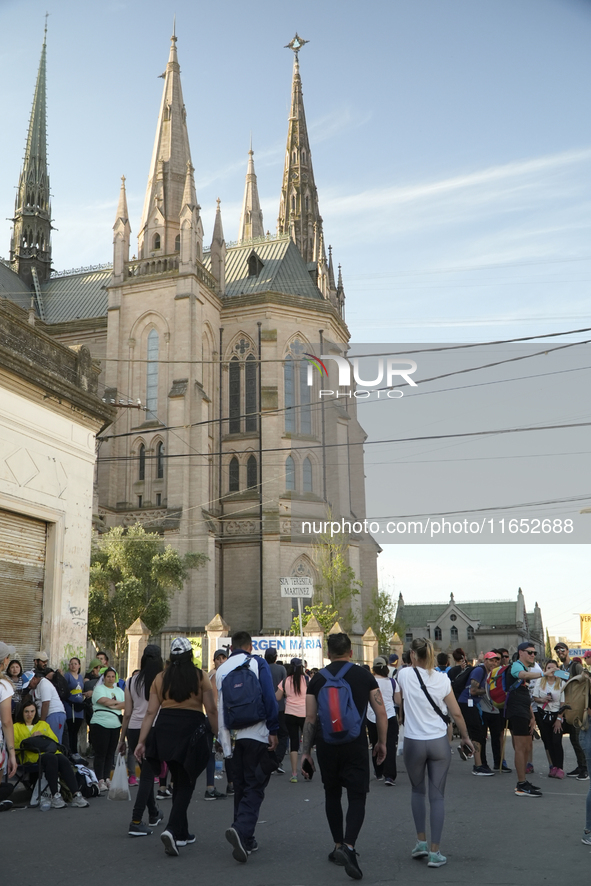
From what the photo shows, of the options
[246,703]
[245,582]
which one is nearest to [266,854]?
[246,703]

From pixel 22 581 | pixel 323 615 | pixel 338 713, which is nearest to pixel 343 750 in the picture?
pixel 338 713

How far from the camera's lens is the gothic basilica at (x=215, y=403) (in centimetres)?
4116

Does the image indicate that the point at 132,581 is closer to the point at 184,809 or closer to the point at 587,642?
the point at 184,809

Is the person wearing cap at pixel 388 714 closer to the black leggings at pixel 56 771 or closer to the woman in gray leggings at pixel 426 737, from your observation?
the black leggings at pixel 56 771

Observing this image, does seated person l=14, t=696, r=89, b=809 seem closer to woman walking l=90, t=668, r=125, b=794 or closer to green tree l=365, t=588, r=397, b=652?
woman walking l=90, t=668, r=125, b=794

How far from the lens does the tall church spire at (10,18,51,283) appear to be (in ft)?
183

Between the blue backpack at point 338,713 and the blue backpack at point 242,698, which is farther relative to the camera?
the blue backpack at point 242,698

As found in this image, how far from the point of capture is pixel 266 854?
262 inches

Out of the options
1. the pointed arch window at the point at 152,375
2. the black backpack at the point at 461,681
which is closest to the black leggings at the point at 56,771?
the black backpack at the point at 461,681

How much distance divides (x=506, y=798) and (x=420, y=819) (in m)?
3.48

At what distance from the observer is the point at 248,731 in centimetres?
686

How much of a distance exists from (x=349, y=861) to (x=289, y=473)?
125 feet

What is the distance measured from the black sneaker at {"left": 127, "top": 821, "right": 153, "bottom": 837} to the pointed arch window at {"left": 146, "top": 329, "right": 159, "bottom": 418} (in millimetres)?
36390

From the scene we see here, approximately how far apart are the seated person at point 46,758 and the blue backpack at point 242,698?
3.63 metres
